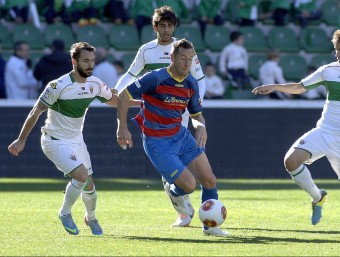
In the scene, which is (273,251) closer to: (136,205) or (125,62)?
(136,205)

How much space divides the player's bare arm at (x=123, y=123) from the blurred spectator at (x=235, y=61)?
35.3 ft

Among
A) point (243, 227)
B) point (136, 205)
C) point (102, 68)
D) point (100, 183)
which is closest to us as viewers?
point (243, 227)

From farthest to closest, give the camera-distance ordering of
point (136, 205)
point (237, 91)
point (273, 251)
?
point (237, 91), point (136, 205), point (273, 251)

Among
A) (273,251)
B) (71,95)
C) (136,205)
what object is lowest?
(136,205)

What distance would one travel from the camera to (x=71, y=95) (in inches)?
398

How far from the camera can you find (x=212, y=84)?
19.8 metres

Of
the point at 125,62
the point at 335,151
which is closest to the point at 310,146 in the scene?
the point at 335,151

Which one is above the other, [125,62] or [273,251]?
[273,251]

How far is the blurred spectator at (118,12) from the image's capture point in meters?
21.6

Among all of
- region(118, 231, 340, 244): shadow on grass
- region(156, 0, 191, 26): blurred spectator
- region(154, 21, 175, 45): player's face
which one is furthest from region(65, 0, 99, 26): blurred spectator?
region(118, 231, 340, 244): shadow on grass

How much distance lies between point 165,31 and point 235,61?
953 centimetres

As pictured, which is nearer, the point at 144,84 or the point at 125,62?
the point at 144,84

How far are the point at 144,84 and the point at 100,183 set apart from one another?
25.6 feet

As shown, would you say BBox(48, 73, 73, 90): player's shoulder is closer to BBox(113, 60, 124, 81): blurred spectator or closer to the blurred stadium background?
the blurred stadium background
